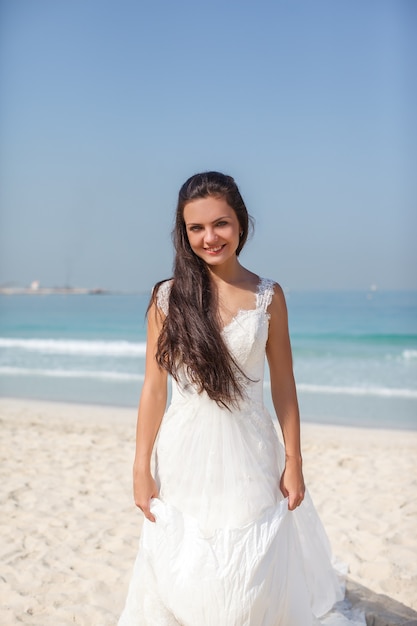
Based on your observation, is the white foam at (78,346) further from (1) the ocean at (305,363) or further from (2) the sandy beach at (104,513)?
(2) the sandy beach at (104,513)

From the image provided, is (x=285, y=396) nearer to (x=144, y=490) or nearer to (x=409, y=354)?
(x=144, y=490)

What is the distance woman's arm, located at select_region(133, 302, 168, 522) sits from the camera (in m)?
2.29

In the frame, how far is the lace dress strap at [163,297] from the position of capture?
7.64ft

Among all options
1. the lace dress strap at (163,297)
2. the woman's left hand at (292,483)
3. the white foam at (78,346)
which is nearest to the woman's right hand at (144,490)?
the woman's left hand at (292,483)

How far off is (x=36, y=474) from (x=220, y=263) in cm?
417

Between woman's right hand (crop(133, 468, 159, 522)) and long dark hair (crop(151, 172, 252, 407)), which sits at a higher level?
long dark hair (crop(151, 172, 252, 407))

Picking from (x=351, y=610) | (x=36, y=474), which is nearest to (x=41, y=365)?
(x=36, y=474)

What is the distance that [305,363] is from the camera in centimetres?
1656

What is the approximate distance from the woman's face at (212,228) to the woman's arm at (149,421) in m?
0.29

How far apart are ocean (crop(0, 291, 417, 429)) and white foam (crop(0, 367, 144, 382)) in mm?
23

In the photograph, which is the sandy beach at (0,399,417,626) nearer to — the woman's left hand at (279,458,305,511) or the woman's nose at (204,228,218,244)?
the woman's left hand at (279,458,305,511)

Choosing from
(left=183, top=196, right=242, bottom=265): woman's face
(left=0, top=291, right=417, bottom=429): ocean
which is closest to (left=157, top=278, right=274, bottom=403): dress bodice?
(left=183, top=196, right=242, bottom=265): woman's face

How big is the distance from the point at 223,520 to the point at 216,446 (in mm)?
254

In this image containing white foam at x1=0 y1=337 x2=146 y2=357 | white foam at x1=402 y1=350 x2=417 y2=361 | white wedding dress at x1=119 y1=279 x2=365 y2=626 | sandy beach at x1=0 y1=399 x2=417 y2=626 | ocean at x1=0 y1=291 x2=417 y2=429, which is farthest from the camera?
white foam at x1=0 y1=337 x2=146 y2=357
